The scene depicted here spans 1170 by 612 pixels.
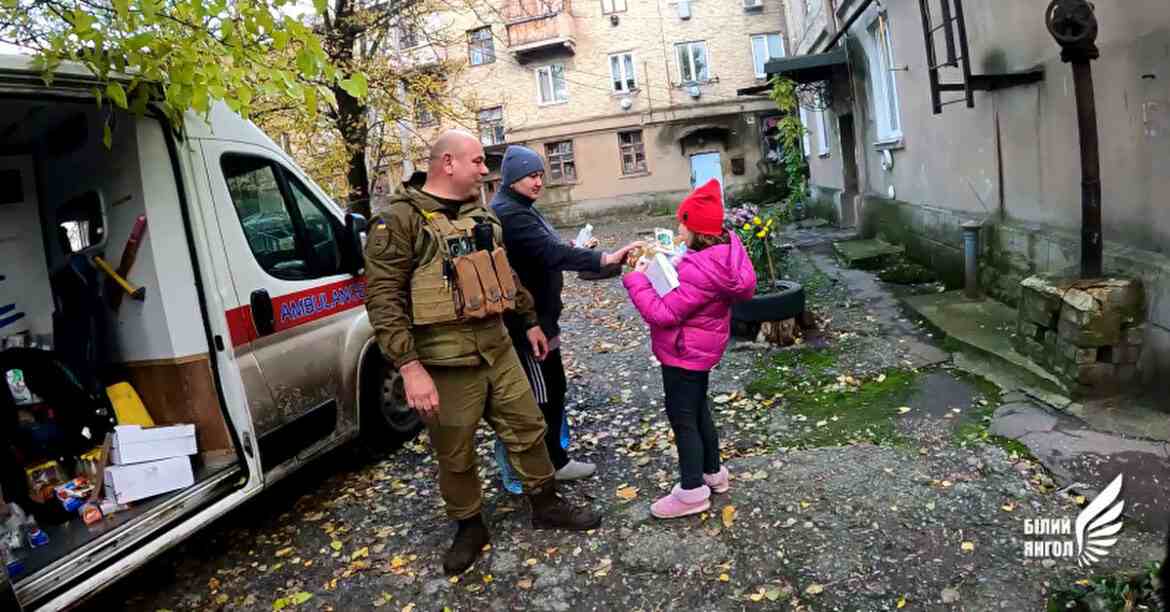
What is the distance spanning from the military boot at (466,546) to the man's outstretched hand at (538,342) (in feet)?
2.84

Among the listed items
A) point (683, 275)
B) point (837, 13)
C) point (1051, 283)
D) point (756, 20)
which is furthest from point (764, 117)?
point (683, 275)

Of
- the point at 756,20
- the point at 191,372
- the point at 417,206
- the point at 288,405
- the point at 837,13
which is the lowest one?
the point at 288,405

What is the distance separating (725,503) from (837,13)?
10.8 m

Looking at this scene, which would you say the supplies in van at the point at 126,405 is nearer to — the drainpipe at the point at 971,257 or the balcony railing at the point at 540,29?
the drainpipe at the point at 971,257

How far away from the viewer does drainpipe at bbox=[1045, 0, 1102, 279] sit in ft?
14.2

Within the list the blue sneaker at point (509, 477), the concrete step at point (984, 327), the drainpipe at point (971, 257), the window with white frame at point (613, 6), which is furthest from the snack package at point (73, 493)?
the window with white frame at point (613, 6)

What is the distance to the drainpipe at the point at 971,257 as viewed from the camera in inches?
263

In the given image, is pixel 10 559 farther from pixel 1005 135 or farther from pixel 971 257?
pixel 1005 135

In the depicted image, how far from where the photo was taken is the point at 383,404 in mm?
4988

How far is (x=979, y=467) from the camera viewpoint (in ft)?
12.3

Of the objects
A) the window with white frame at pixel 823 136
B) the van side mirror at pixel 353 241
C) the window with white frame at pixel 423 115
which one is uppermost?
the window with white frame at pixel 423 115

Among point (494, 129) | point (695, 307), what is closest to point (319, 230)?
point (695, 307)

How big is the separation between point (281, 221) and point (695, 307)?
8.52 ft

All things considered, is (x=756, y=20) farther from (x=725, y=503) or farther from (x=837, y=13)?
(x=725, y=503)
